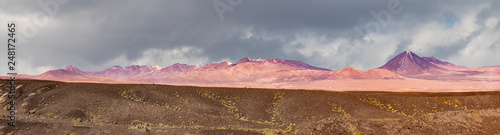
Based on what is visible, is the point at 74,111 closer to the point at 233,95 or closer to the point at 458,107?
the point at 233,95

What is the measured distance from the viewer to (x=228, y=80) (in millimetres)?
145500

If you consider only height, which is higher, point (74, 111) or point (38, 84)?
point (38, 84)

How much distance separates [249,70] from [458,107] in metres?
115

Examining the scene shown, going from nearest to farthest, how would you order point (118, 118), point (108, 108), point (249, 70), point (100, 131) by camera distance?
1. point (100, 131)
2. point (118, 118)
3. point (108, 108)
4. point (249, 70)

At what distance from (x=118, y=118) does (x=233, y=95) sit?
1732 centimetres

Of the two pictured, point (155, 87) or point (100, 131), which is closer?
point (100, 131)

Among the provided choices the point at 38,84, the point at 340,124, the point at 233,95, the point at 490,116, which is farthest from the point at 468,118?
the point at 38,84

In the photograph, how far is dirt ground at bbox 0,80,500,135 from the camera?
22.2 m

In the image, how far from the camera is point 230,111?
40.3 m

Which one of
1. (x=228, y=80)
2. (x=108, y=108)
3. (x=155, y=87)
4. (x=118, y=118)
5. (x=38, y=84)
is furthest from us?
(x=228, y=80)

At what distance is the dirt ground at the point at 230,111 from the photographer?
22234mm

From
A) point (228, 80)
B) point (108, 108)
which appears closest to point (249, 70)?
point (228, 80)

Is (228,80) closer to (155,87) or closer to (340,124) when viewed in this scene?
(155,87)

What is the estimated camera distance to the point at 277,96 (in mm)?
46656
